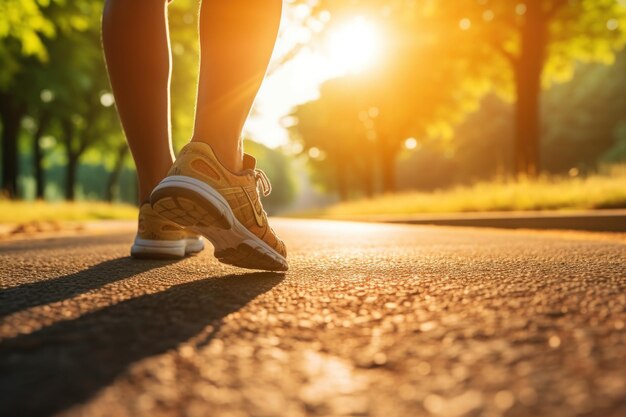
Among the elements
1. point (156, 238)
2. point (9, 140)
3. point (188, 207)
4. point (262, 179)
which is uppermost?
point (9, 140)

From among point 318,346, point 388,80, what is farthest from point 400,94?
point 318,346

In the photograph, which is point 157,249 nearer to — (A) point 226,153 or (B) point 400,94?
(A) point 226,153

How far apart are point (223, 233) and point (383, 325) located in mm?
899

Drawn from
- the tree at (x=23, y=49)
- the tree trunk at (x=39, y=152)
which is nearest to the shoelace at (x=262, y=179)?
the tree at (x=23, y=49)

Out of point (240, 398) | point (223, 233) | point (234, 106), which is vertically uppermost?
point (234, 106)

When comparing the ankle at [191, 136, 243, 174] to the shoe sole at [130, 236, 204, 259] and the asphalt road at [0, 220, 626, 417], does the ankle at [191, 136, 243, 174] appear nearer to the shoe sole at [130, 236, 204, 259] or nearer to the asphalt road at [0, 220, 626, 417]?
the asphalt road at [0, 220, 626, 417]

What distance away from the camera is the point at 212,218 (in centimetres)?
193

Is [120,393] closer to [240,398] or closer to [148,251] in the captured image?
[240,398]

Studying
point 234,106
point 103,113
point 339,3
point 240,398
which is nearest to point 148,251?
point 234,106

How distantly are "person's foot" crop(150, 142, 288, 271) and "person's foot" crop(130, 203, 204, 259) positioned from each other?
59 centimetres

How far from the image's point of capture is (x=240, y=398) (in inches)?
32.8

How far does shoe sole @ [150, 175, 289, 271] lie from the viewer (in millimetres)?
1884

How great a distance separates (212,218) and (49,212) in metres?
11.5

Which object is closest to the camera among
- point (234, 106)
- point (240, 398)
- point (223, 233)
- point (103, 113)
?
point (240, 398)
